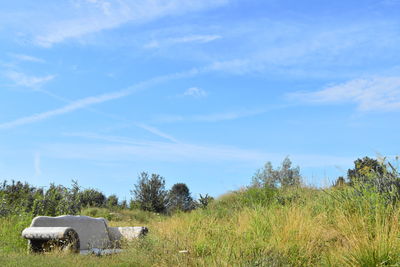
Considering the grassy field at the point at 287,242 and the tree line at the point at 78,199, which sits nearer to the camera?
the grassy field at the point at 287,242

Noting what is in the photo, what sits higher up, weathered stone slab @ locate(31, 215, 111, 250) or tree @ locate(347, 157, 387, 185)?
tree @ locate(347, 157, 387, 185)

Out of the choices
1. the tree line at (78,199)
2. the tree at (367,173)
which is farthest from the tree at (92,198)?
the tree at (367,173)

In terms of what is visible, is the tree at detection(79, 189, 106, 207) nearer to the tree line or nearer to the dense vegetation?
the tree line

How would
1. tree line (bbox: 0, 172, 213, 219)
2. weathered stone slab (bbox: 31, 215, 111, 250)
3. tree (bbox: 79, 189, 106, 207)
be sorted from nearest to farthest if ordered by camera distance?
weathered stone slab (bbox: 31, 215, 111, 250), tree line (bbox: 0, 172, 213, 219), tree (bbox: 79, 189, 106, 207)

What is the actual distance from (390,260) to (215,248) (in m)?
2.39

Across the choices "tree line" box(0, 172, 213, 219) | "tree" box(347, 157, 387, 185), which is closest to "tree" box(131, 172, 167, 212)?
"tree line" box(0, 172, 213, 219)

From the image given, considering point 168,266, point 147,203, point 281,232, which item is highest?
point 147,203

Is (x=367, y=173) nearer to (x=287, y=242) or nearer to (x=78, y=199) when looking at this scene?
(x=287, y=242)

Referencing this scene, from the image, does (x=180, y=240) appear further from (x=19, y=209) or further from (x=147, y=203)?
(x=147, y=203)

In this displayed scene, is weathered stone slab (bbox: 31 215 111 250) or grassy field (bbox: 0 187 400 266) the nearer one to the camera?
grassy field (bbox: 0 187 400 266)

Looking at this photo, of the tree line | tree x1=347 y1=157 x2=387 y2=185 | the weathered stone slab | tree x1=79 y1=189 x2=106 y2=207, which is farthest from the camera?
tree x1=79 y1=189 x2=106 y2=207

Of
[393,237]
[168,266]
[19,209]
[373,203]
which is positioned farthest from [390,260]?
[19,209]

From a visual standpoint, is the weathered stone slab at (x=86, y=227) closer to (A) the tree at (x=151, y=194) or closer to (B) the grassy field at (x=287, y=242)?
(B) the grassy field at (x=287, y=242)

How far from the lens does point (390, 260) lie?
5.08 metres
